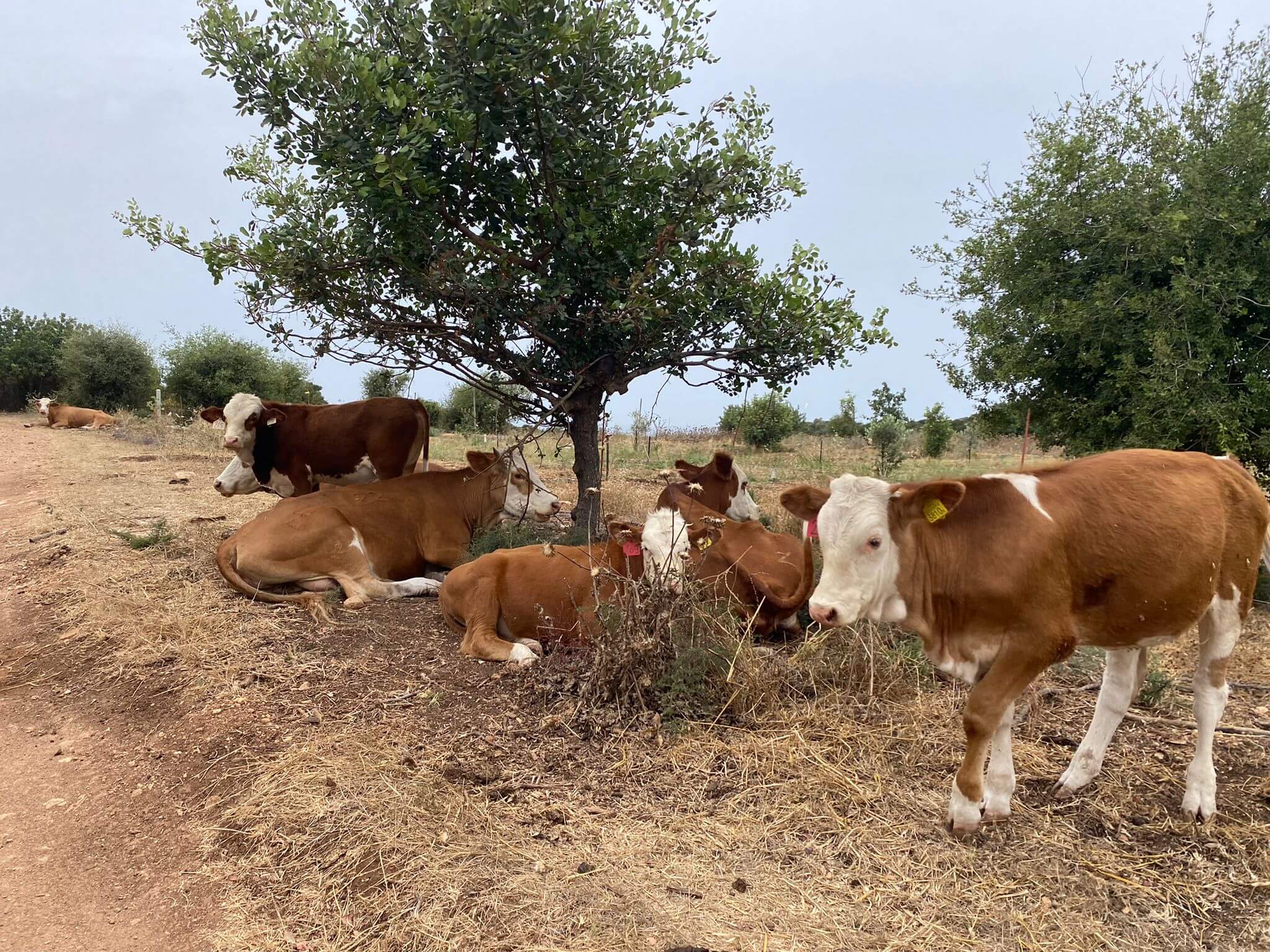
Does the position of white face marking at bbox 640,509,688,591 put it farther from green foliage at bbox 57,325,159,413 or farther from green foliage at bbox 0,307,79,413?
green foliage at bbox 0,307,79,413

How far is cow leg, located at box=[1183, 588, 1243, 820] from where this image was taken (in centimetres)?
354

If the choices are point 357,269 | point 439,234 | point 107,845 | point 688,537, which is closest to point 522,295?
point 439,234

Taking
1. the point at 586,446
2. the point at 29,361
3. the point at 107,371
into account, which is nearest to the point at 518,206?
the point at 586,446

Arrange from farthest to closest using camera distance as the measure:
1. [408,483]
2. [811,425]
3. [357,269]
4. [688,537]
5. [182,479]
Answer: [811,425]
[182,479]
[408,483]
[357,269]
[688,537]

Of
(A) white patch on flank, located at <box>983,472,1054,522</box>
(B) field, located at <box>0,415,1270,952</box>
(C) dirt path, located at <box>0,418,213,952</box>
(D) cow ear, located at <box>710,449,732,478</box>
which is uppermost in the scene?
(A) white patch on flank, located at <box>983,472,1054,522</box>

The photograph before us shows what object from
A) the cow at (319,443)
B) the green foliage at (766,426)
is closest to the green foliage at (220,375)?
the green foliage at (766,426)

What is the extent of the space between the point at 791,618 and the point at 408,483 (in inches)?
166

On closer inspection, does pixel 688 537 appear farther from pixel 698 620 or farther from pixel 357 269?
pixel 357 269

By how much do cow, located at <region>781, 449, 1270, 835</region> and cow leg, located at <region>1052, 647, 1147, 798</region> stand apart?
1.01ft

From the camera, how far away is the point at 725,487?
878 cm

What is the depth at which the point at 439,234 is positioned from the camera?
7.12m

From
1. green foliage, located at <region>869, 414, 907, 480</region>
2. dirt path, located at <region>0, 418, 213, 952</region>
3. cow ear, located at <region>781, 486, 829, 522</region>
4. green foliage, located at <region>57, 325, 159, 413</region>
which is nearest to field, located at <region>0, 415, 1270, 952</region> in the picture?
dirt path, located at <region>0, 418, 213, 952</region>

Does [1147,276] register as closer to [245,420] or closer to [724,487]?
[724,487]

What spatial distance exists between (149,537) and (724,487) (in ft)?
20.1
